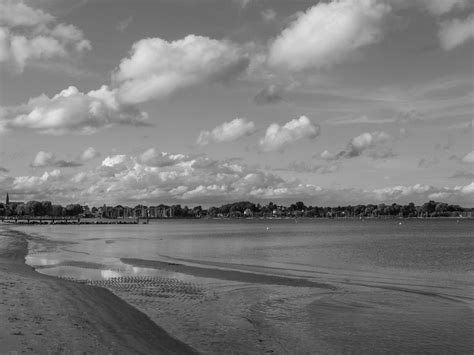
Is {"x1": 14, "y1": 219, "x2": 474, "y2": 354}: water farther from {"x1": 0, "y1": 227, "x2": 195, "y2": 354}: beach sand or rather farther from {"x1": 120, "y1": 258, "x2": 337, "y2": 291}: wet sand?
{"x1": 0, "y1": 227, "x2": 195, "y2": 354}: beach sand

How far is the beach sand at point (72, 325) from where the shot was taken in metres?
11.8

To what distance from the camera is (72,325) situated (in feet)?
46.0

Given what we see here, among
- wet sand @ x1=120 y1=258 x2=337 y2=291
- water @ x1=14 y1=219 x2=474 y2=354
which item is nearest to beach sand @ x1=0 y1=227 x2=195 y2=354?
water @ x1=14 y1=219 x2=474 y2=354

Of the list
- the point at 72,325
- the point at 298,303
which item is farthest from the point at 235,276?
the point at 72,325

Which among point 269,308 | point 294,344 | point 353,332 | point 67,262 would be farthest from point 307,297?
point 67,262

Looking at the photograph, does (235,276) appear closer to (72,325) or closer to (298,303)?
(298,303)

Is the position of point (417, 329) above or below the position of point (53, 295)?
below

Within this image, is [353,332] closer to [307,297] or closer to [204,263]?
[307,297]

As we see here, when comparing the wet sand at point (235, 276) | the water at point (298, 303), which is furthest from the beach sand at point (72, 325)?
the wet sand at point (235, 276)

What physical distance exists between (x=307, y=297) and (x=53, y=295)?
12.0 metres

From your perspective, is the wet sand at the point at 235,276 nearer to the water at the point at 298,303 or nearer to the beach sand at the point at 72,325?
the water at the point at 298,303

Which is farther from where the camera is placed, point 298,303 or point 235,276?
point 235,276

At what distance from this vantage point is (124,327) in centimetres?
1555

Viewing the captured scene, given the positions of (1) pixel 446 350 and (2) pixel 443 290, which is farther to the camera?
(2) pixel 443 290
